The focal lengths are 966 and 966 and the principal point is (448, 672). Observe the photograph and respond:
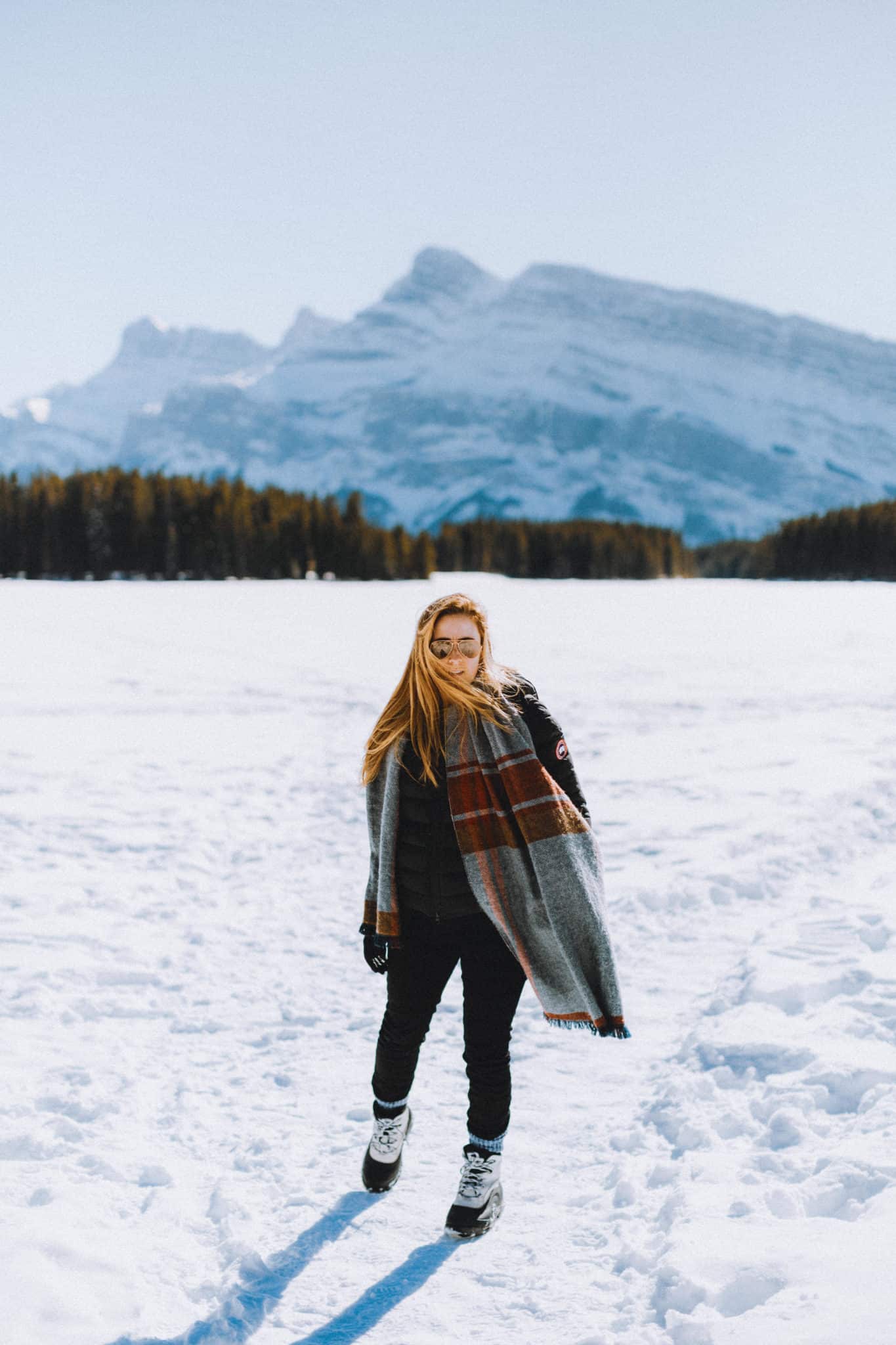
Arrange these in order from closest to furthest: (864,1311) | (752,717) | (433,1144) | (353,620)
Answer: (864,1311)
(433,1144)
(752,717)
(353,620)

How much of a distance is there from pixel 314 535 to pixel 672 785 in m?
78.3

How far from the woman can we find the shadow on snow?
24 centimetres

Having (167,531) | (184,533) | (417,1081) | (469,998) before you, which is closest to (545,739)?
(469,998)

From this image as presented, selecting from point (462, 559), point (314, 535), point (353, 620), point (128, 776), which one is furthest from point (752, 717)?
point (462, 559)

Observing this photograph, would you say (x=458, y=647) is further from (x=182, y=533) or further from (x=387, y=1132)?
(x=182, y=533)

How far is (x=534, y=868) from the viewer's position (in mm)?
3371

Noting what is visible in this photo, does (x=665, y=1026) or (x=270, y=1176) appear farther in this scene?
(x=665, y=1026)

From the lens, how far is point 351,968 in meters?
6.09

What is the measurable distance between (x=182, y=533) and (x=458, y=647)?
83139 millimetres

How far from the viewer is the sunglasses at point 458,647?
11.4 ft

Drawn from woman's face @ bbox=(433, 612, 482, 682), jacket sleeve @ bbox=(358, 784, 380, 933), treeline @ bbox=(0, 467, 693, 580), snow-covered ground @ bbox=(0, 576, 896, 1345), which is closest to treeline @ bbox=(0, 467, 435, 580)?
treeline @ bbox=(0, 467, 693, 580)

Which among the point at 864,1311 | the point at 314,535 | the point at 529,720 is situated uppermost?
the point at 314,535

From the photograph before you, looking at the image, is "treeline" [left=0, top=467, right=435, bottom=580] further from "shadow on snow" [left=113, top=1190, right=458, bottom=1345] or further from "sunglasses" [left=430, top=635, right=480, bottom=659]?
"shadow on snow" [left=113, top=1190, right=458, bottom=1345]

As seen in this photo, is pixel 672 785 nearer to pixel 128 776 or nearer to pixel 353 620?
pixel 128 776
